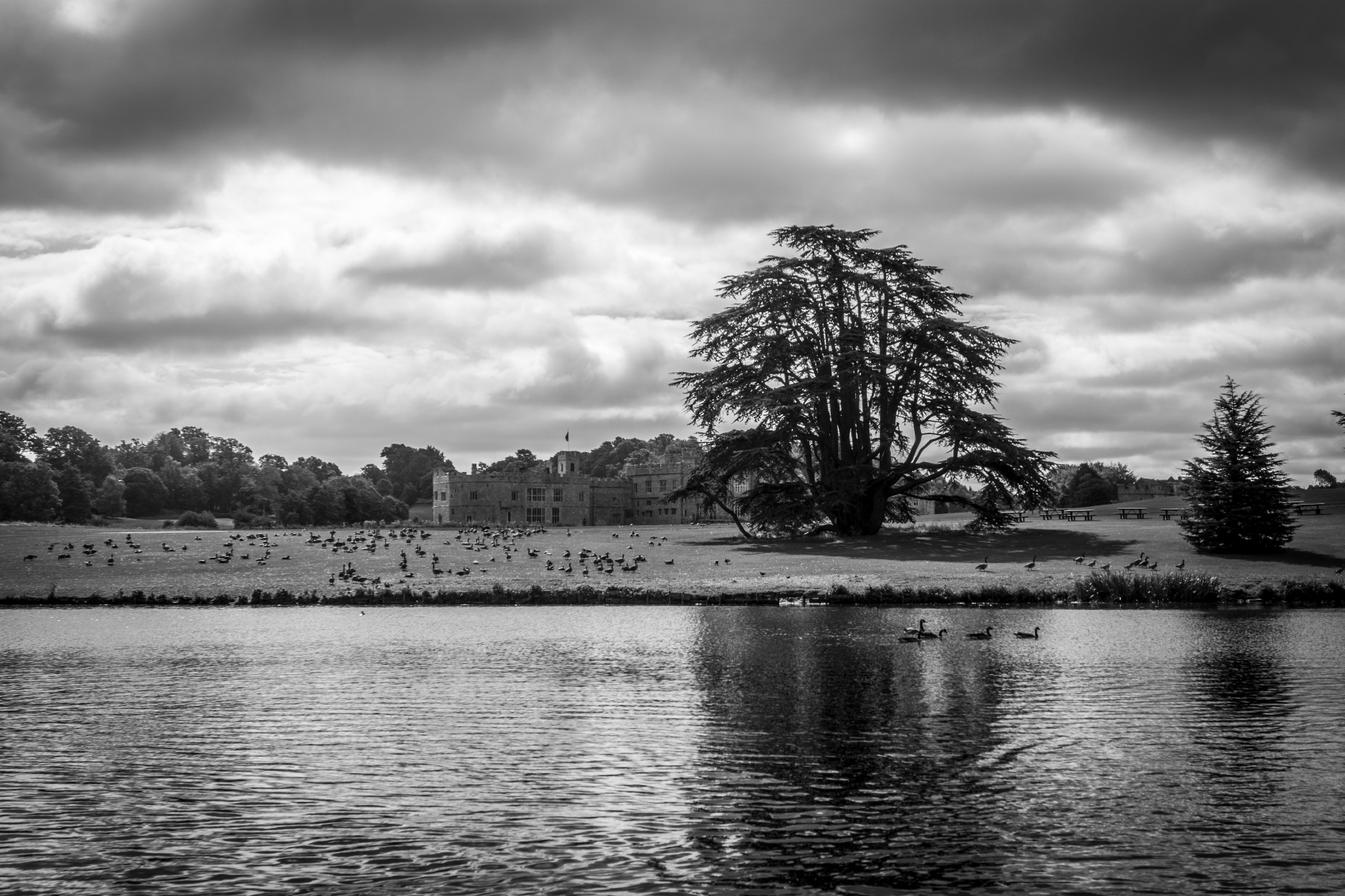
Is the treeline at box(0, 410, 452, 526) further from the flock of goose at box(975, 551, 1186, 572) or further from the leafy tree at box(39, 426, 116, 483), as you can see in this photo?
the flock of goose at box(975, 551, 1186, 572)

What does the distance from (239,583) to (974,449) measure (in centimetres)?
3962

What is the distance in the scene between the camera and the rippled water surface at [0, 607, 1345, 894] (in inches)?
403

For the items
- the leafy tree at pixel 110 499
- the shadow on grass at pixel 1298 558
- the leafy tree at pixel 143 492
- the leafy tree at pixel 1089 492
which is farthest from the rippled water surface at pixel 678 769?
the leafy tree at pixel 143 492

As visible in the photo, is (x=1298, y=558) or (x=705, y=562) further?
(x=705, y=562)

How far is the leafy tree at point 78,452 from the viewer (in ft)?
492

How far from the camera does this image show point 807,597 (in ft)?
148

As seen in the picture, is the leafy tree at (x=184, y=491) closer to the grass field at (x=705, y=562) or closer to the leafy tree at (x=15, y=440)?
the leafy tree at (x=15, y=440)

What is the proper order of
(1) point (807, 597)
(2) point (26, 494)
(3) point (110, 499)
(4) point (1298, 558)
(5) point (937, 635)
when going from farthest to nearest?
(3) point (110, 499), (2) point (26, 494), (4) point (1298, 558), (1) point (807, 597), (5) point (937, 635)

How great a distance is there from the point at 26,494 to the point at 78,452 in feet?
169

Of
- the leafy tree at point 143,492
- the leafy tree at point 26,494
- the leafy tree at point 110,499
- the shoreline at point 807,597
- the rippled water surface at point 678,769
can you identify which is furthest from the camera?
the leafy tree at point 143,492

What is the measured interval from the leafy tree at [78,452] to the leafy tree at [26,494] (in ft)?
133

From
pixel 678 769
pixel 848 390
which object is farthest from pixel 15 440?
pixel 678 769

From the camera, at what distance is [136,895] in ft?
31.4

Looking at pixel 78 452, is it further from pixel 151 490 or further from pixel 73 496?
pixel 73 496
